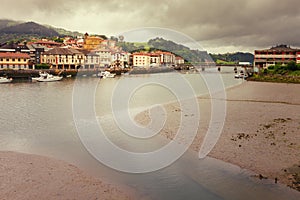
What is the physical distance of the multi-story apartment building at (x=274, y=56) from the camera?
212 ft

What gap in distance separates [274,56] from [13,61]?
207ft

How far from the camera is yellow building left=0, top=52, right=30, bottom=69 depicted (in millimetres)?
59875

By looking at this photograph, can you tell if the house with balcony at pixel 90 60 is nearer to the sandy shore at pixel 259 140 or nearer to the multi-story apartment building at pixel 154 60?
the multi-story apartment building at pixel 154 60

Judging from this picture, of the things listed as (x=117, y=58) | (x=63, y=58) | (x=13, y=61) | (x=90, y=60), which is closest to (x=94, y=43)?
(x=90, y=60)

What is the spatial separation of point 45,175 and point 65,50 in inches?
2773

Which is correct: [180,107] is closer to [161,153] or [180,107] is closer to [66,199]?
[161,153]

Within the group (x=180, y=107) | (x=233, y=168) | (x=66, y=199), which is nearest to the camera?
(x=66, y=199)

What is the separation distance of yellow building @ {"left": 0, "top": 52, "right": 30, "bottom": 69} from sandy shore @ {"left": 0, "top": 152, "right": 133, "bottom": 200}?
58.5 m

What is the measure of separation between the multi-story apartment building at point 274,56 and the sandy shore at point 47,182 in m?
63.5

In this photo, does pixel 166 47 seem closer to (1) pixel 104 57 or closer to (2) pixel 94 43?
(2) pixel 94 43

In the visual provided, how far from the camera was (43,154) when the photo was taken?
400 inches

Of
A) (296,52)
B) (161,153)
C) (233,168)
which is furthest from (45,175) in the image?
(296,52)

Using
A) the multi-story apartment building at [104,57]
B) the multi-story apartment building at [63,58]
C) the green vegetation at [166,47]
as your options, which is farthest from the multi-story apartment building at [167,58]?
the green vegetation at [166,47]

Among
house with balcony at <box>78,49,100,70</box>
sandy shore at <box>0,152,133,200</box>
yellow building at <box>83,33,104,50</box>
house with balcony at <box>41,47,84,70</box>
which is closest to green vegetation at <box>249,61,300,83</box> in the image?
yellow building at <box>83,33,104,50</box>
